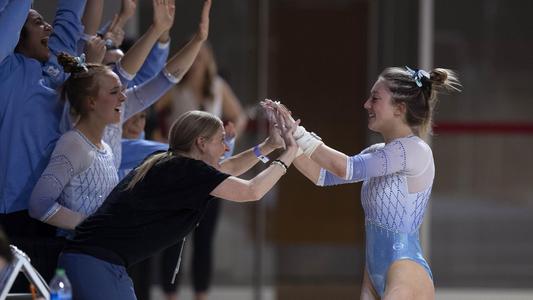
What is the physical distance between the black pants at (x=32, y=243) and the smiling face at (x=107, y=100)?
20.2 inches

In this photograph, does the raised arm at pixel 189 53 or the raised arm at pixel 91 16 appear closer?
the raised arm at pixel 91 16

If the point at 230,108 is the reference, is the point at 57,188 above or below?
above

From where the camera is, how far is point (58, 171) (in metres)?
4.69

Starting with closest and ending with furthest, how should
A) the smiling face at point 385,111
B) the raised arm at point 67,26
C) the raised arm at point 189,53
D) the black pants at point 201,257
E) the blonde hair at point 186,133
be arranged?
the blonde hair at point 186,133 → the smiling face at point 385,111 → the raised arm at point 67,26 → the raised arm at point 189,53 → the black pants at point 201,257

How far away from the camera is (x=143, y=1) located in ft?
26.9

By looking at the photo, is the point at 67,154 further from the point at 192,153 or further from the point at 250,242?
the point at 250,242

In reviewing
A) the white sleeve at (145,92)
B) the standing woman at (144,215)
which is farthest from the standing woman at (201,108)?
the standing woman at (144,215)

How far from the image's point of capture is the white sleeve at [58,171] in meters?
4.64

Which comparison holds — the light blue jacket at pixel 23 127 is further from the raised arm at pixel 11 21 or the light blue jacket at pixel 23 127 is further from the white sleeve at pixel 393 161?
the white sleeve at pixel 393 161

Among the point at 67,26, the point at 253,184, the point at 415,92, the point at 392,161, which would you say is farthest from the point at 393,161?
the point at 67,26

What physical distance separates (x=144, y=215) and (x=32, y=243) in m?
0.57

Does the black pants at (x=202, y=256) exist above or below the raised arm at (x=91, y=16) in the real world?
below

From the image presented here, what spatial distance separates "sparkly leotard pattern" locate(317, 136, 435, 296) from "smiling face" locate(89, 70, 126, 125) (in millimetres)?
1005

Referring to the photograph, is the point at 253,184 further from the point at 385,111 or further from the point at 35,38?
the point at 35,38
